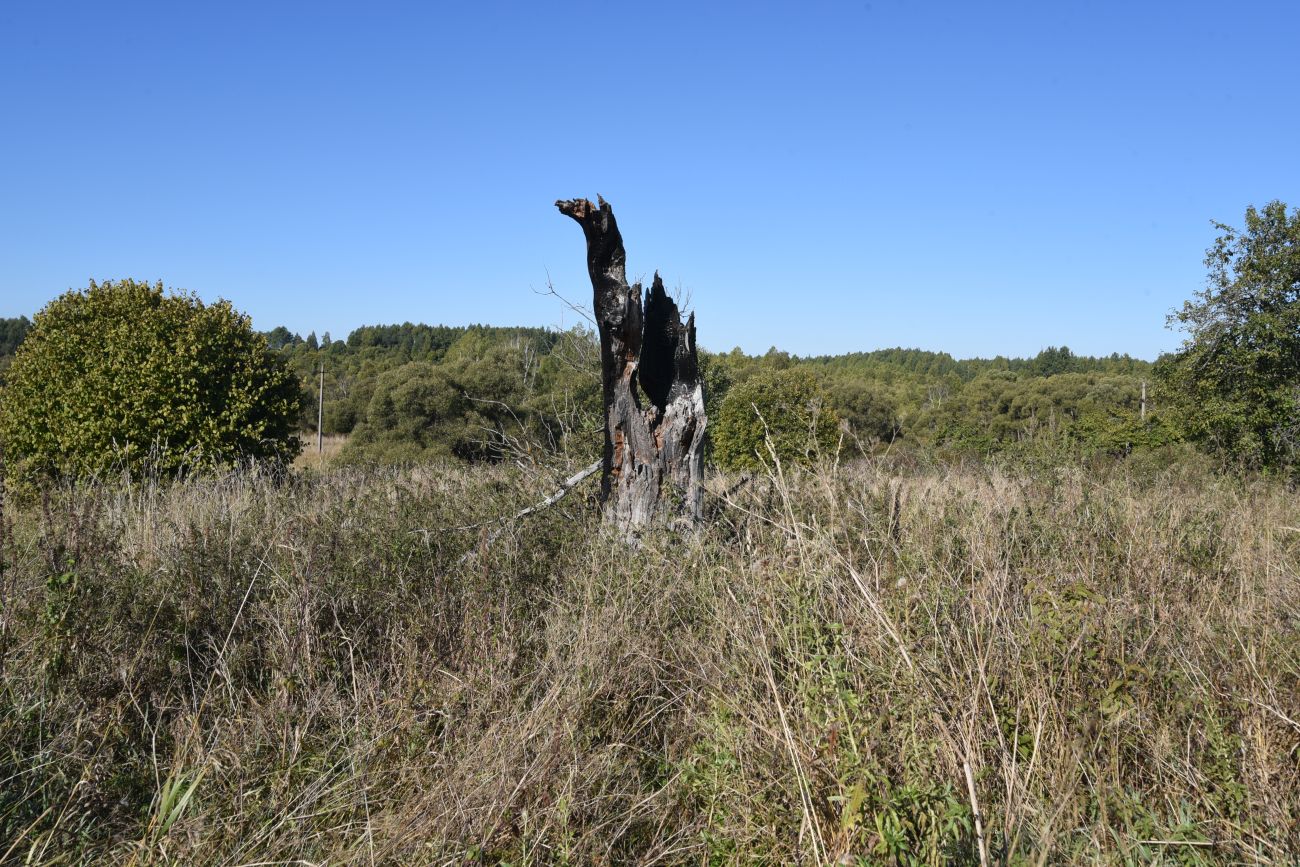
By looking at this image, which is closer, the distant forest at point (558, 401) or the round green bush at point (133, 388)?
the distant forest at point (558, 401)

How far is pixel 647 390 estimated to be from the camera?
231 inches

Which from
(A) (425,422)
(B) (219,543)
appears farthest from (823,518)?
(A) (425,422)

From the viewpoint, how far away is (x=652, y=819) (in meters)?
2.67


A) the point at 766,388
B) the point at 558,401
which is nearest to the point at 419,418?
the point at 558,401

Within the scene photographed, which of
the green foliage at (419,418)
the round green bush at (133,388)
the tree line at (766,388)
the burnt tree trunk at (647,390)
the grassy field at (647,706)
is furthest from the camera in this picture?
the green foliage at (419,418)

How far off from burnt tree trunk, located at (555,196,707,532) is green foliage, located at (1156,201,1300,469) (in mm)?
12070

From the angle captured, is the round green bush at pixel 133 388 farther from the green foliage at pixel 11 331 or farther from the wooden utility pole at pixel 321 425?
the green foliage at pixel 11 331

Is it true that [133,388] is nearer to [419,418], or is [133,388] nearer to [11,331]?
[419,418]

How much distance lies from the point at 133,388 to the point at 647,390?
868 centimetres

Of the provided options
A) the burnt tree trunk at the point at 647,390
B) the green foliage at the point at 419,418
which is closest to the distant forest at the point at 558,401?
the green foliage at the point at 419,418

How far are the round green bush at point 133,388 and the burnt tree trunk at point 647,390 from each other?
22.9 ft

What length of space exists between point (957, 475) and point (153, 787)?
27.0 ft

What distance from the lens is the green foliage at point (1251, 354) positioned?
13.7m

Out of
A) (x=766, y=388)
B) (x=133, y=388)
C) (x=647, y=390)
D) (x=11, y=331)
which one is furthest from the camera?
(x=11, y=331)
